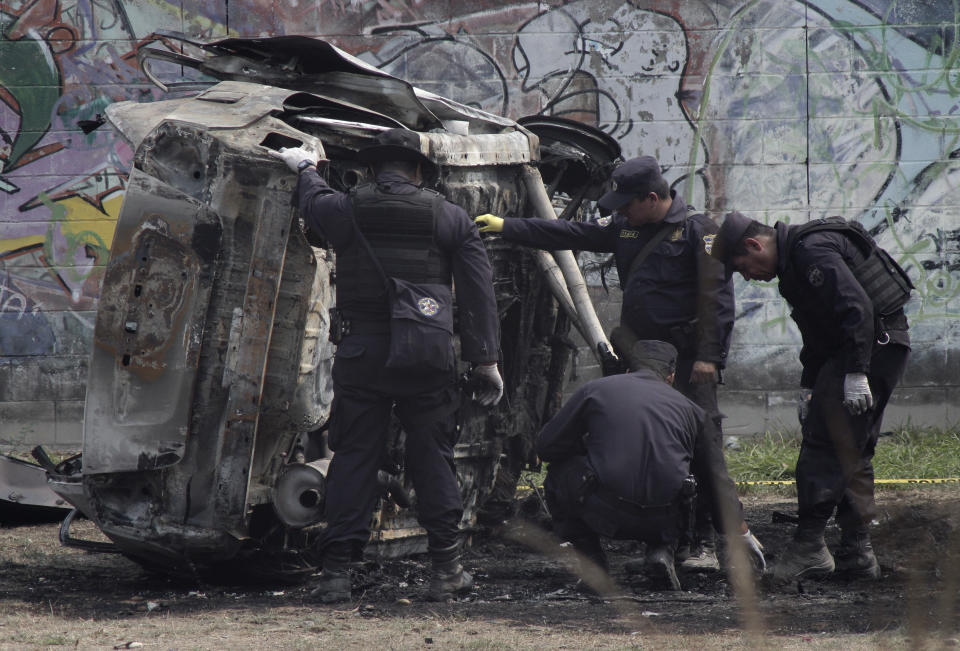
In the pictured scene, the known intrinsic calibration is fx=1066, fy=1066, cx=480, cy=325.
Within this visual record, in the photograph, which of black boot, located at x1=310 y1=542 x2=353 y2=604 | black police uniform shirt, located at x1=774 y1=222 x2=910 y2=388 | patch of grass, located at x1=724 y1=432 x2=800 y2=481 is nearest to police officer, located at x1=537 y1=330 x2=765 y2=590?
black police uniform shirt, located at x1=774 y1=222 x2=910 y2=388

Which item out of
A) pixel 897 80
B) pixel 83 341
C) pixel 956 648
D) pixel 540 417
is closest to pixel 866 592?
pixel 956 648

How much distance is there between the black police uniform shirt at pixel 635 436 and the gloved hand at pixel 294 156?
1.35 metres

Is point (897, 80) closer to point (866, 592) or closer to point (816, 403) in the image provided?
point (816, 403)

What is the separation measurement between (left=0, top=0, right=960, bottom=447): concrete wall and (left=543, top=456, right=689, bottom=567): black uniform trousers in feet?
11.3

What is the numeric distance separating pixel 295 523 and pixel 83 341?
4.25 meters

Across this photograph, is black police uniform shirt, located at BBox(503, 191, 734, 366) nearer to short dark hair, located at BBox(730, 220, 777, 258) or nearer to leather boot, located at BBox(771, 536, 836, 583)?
short dark hair, located at BBox(730, 220, 777, 258)

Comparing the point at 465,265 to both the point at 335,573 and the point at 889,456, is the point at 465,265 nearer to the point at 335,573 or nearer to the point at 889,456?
Answer: the point at 335,573

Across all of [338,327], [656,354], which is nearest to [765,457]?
Answer: [656,354]

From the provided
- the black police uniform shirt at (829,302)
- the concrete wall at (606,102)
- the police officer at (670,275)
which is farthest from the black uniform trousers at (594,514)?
the concrete wall at (606,102)

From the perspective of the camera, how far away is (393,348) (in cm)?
389

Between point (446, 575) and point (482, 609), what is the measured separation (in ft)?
A: 0.84

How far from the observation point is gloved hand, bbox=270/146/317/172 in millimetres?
3846

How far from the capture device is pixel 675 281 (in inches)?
181

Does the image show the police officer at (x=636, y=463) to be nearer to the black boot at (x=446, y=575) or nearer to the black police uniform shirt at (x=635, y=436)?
the black police uniform shirt at (x=635, y=436)
